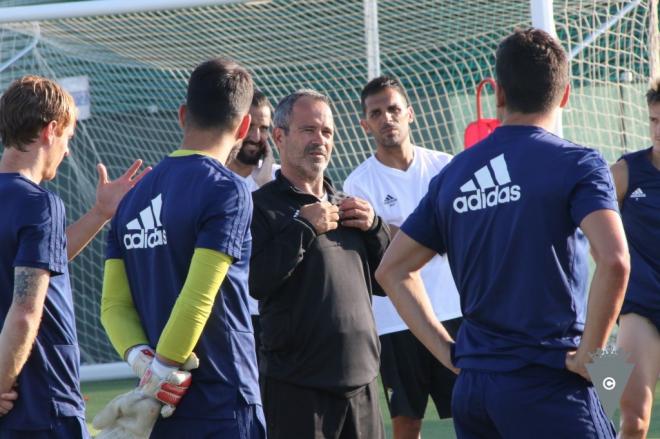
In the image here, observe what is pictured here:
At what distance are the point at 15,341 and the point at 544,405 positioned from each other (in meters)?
1.51

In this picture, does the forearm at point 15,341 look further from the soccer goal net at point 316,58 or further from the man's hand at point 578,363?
the soccer goal net at point 316,58

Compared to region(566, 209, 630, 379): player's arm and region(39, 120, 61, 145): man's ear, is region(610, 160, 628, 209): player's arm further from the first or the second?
region(39, 120, 61, 145): man's ear

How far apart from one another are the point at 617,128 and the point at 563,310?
6392 millimetres

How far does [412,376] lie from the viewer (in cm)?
537

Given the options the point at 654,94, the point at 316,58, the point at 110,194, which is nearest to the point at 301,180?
the point at 110,194

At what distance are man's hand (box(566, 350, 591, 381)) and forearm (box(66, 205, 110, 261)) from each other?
5.78ft

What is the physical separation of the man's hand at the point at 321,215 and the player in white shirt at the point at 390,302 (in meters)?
1.23

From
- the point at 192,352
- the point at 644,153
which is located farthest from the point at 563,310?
the point at 644,153

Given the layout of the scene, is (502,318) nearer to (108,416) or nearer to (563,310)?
(563,310)

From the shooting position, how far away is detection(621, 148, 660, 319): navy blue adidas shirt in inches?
208

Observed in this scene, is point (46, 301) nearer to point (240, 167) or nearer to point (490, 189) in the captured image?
point (490, 189)

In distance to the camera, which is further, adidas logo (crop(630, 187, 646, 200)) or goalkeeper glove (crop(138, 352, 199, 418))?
adidas logo (crop(630, 187, 646, 200))

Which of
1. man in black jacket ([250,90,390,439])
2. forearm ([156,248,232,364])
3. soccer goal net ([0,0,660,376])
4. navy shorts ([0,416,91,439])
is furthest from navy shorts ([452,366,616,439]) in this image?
soccer goal net ([0,0,660,376])

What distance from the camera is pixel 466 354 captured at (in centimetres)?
302
